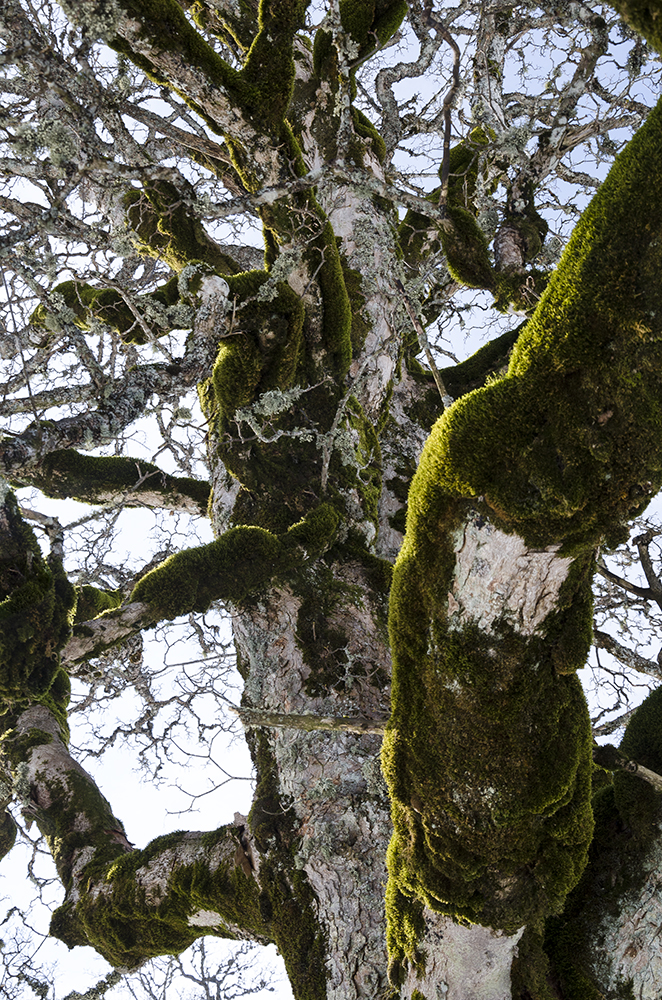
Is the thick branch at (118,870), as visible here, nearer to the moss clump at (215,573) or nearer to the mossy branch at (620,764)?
the moss clump at (215,573)

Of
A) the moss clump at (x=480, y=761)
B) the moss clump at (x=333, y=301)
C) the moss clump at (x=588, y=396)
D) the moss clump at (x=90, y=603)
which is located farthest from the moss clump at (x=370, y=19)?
the moss clump at (x=90, y=603)

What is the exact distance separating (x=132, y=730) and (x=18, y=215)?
11.6 feet

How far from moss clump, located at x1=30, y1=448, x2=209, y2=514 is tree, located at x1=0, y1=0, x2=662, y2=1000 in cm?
2

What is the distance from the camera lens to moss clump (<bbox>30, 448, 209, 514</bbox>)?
451 centimetres

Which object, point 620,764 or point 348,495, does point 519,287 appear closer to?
point 348,495

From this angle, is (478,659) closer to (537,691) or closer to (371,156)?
(537,691)

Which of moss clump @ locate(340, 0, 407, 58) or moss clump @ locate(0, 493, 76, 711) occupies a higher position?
moss clump @ locate(340, 0, 407, 58)

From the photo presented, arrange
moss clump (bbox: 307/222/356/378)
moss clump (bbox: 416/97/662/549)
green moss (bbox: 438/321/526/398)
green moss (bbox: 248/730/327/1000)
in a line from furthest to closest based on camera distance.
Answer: green moss (bbox: 438/321/526/398) < moss clump (bbox: 307/222/356/378) < green moss (bbox: 248/730/327/1000) < moss clump (bbox: 416/97/662/549)

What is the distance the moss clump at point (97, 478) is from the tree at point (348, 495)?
2cm

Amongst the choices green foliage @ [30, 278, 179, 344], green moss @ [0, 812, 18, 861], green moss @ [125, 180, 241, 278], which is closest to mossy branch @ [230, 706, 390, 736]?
green foliage @ [30, 278, 179, 344]

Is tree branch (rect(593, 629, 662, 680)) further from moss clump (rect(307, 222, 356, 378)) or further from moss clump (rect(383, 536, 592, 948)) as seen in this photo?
moss clump (rect(307, 222, 356, 378))

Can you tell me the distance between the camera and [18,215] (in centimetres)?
355

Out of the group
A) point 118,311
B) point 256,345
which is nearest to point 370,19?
point 256,345

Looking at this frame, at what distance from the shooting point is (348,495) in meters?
4.26
